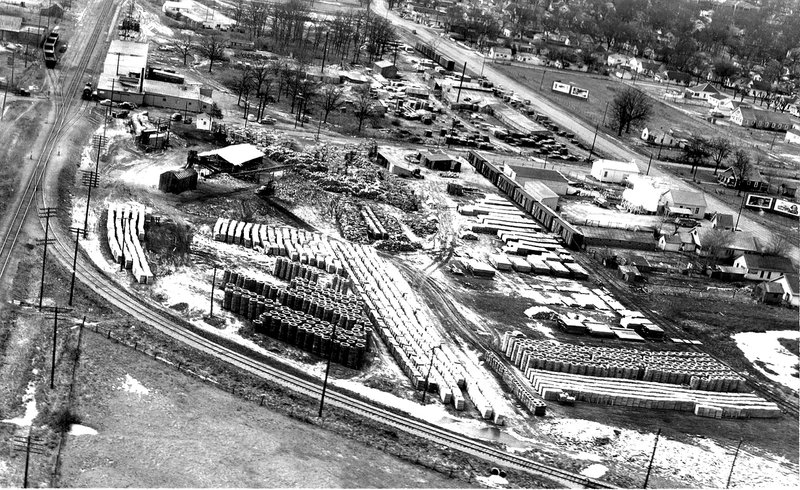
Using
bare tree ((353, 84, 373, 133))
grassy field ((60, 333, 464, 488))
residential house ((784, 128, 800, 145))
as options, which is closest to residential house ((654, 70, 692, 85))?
residential house ((784, 128, 800, 145))

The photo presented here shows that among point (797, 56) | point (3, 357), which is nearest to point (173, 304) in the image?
point (3, 357)

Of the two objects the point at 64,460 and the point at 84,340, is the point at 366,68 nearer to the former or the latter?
the point at 84,340

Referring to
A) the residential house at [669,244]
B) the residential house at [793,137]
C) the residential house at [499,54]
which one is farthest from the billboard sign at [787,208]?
the residential house at [499,54]

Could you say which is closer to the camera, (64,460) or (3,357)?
(64,460)

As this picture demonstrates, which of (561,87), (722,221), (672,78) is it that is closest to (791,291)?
(722,221)

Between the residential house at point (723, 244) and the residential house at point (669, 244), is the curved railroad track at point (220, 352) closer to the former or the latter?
the residential house at point (669, 244)

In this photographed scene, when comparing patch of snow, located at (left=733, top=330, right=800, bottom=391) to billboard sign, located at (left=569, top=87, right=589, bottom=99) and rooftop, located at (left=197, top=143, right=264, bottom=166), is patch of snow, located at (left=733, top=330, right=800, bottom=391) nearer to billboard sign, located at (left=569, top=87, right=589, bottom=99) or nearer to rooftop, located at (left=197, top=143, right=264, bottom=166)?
rooftop, located at (left=197, top=143, right=264, bottom=166)

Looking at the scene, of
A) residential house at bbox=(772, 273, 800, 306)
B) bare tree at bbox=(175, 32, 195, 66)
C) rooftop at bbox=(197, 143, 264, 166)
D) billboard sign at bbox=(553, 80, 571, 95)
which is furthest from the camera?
billboard sign at bbox=(553, 80, 571, 95)
